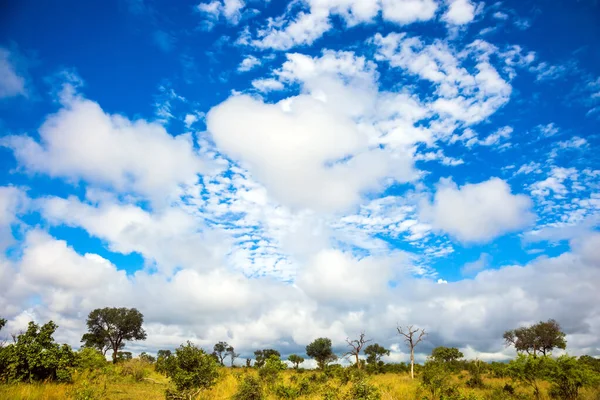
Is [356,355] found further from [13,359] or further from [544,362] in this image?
[13,359]

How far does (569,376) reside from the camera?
18016mm

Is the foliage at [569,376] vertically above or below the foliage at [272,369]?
above

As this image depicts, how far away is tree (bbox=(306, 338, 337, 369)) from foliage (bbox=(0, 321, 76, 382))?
58508 mm

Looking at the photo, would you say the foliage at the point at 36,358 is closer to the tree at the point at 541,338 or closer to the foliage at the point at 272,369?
the foliage at the point at 272,369

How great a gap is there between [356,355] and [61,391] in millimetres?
39415

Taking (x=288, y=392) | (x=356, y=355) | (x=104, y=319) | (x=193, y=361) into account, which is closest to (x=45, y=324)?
(x=193, y=361)

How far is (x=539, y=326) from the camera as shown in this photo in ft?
206

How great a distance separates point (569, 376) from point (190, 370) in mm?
21055

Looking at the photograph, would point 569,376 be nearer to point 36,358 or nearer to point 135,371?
point 36,358

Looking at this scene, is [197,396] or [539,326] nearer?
[197,396]

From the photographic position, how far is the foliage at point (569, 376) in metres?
17.7

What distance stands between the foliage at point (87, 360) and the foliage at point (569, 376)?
27.9 meters

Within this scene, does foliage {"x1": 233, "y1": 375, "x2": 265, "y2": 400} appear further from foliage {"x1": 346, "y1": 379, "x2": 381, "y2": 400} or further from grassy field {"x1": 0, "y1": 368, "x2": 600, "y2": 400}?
foliage {"x1": 346, "y1": 379, "x2": 381, "y2": 400}

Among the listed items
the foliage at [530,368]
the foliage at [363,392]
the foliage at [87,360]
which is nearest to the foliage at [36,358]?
the foliage at [87,360]
